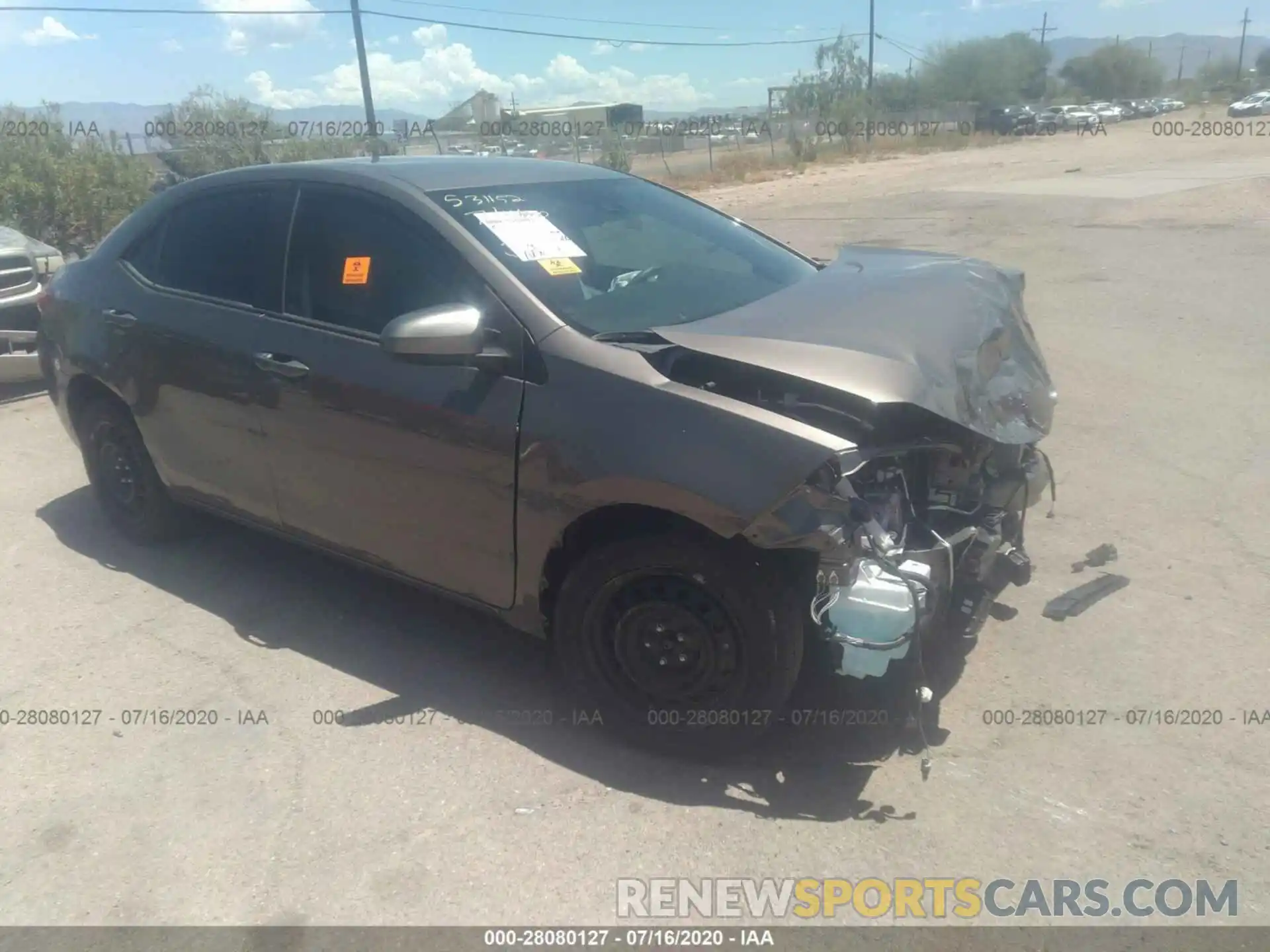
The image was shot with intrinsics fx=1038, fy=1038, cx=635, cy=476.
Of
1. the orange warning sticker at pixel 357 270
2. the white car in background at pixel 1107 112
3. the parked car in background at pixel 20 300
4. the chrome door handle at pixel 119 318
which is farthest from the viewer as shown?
the white car in background at pixel 1107 112

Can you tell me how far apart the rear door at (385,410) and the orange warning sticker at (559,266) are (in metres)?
0.24

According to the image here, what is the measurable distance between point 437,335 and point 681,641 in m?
1.19

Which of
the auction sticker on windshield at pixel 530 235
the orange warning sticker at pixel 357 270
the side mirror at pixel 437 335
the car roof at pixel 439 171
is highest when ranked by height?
the car roof at pixel 439 171

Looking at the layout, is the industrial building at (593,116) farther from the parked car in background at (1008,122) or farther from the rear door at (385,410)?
the rear door at (385,410)

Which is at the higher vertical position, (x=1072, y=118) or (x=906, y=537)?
(x=1072, y=118)

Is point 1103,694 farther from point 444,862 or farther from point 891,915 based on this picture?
point 444,862

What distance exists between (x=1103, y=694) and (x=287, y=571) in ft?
11.3

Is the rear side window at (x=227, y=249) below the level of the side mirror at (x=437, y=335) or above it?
above

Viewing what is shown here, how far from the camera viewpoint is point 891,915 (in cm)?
265

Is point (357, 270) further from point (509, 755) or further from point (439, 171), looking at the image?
point (509, 755)

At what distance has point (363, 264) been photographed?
12.3 ft

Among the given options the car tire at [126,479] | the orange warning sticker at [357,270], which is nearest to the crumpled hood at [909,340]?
the orange warning sticker at [357,270]

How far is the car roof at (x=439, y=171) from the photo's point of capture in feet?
12.6

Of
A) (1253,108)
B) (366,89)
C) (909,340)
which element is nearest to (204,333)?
(909,340)
